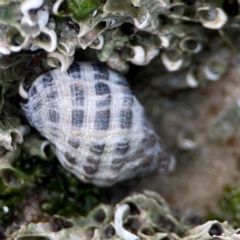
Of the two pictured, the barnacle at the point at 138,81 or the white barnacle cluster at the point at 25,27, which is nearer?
the white barnacle cluster at the point at 25,27

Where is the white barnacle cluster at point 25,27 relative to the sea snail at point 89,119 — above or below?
above

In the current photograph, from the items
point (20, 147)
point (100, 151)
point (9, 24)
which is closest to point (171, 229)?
point (100, 151)

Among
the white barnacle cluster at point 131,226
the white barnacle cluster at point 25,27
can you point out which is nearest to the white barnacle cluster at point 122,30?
the white barnacle cluster at point 25,27

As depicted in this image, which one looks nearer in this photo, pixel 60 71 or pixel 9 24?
pixel 9 24

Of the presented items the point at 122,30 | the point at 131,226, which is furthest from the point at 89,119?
the point at 131,226

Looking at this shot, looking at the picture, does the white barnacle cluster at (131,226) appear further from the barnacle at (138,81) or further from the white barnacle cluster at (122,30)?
the white barnacle cluster at (122,30)

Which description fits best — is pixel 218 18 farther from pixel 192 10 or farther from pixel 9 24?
pixel 9 24

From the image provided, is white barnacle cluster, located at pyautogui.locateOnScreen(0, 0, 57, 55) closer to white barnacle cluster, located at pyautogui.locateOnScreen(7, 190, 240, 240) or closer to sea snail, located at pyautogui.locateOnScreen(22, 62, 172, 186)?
sea snail, located at pyautogui.locateOnScreen(22, 62, 172, 186)

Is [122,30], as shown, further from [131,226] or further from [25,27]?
[131,226]
